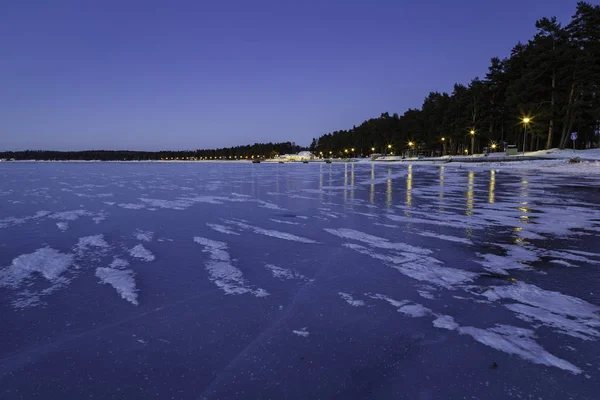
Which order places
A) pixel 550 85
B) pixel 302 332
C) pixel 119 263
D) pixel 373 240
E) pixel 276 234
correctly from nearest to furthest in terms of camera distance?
1. pixel 302 332
2. pixel 119 263
3. pixel 373 240
4. pixel 276 234
5. pixel 550 85

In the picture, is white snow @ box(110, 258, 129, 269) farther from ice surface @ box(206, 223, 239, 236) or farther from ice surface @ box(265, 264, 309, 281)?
ice surface @ box(206, 223, 239, 236)

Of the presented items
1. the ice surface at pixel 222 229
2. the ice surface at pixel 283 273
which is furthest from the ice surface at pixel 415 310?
the ice surface at pixel 222 229

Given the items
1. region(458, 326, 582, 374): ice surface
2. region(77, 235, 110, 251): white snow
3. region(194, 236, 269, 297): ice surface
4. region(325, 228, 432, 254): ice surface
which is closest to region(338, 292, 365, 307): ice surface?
region(194, 236, 269, 297): ice surface

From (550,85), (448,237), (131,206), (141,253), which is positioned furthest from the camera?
(550,85)

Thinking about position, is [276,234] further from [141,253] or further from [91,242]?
[91,242]

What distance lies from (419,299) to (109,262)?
5.32m

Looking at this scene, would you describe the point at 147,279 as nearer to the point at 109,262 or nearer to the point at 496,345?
the point at 109,262

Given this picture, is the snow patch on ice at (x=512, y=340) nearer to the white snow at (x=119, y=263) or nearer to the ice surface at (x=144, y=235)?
the white snow at (x=119, y=263)

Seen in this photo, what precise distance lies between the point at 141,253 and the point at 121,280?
5.46ft

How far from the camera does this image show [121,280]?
568cm

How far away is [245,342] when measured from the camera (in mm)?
3727

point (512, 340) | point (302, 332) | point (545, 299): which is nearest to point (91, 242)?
point (302, 332)

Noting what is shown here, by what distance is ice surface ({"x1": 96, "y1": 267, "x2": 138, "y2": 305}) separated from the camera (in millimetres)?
5047

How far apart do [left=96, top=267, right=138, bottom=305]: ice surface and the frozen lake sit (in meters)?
0.03
